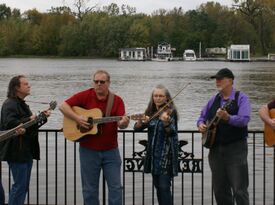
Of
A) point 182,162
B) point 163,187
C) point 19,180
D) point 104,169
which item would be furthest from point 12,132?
point 182,162

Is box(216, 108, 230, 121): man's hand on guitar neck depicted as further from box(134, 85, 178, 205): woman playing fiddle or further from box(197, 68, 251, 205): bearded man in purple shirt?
box(134, 85, 178, 205): woman playing fiddle

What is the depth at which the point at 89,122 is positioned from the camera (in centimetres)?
821

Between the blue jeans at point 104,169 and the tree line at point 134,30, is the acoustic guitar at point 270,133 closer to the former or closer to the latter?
the blue jeans at point 104,169

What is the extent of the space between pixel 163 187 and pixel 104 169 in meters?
0.80

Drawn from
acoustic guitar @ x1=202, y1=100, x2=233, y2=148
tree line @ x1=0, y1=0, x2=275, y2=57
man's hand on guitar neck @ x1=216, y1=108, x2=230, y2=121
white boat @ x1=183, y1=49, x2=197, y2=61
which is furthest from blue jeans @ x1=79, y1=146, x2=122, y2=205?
white boat @ x1=183, y1=49, x2=197, y2=61

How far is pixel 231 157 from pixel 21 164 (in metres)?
2.71

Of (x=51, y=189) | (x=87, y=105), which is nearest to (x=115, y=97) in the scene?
(x=87, y=105)

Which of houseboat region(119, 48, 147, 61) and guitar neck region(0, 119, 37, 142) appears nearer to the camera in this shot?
guitar neck region(0, 119, 37, 142)

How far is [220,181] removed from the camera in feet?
27.4

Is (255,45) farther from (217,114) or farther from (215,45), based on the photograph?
(217,114)

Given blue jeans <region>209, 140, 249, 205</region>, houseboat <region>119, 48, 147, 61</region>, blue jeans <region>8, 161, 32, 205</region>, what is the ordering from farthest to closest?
houseboat <region>119, 48, 147, 61</region> < blue jeans <region>8, 161, 32, 205</region> < blue jeans <region>209, 140, 249, 205</region>

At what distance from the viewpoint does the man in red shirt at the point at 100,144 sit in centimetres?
827

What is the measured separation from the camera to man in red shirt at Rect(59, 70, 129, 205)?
27.1 ft

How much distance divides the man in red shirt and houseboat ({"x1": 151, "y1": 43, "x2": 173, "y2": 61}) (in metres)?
166
